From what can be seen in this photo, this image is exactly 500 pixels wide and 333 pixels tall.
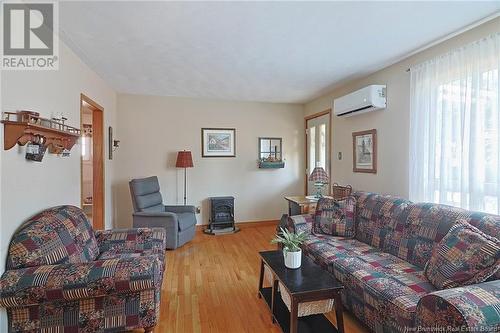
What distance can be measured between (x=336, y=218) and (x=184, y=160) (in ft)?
9.01

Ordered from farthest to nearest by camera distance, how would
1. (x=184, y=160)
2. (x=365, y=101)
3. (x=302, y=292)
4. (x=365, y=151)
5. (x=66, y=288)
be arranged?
1. (x=184, y=160)
2. (x=365, y=151)
3. (x=365, y=101)
4. (x=302, y=292)
5. (x=66, y=288)

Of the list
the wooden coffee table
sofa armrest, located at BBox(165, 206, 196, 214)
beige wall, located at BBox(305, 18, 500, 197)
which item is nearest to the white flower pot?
the wooden coffee table

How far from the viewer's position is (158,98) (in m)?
4.81

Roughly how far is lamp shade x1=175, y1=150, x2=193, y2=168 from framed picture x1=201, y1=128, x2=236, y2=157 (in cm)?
39

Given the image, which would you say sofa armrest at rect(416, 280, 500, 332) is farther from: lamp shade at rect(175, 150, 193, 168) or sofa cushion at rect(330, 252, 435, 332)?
lamp shade at rect(175, 150, 193, 168)

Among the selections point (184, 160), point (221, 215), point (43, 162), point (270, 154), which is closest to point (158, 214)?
point (184, 160)

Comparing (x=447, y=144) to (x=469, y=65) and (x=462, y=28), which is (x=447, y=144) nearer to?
(x=469, y=65)

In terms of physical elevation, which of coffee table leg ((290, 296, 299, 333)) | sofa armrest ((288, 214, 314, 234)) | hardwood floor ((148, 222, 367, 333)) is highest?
sofa armrest ((288, 214, 314, 234))

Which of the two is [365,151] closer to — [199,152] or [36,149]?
[199,152]

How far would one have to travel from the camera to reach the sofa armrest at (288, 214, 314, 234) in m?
3.01

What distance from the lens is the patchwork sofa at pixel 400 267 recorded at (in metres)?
1.27

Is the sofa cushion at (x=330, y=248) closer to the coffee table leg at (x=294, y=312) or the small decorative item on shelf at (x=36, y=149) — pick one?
the coffee table leg at (x=294, y=312)

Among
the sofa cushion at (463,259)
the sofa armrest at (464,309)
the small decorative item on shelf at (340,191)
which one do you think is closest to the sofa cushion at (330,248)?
the sofa cushion at (463,259)

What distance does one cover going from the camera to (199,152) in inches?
198
